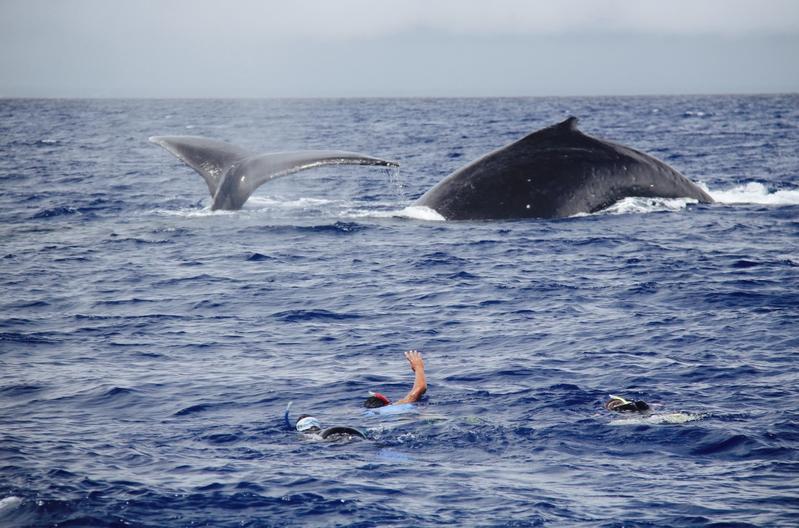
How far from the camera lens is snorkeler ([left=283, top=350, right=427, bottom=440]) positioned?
34.2ft

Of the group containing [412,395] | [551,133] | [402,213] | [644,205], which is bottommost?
[412,395]

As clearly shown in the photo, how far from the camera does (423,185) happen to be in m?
32.9

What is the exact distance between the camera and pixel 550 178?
20797mm

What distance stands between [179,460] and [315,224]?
44.4ft

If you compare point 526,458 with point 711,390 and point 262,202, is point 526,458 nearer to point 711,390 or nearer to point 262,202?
point 711,390

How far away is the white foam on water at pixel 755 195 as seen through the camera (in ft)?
85.5

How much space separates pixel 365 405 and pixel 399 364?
1892 mm

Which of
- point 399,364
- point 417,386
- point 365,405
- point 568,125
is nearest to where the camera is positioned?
point 365,405

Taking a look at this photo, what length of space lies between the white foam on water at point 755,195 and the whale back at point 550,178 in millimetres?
5258

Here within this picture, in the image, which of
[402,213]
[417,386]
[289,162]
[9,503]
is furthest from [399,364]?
[402,213]

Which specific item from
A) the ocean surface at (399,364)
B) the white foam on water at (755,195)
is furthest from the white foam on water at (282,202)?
the white foam on water at (755,195)

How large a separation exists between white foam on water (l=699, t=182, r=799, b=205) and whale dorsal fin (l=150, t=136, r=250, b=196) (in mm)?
12041

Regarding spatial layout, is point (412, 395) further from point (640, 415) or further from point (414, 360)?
point (640, 415)

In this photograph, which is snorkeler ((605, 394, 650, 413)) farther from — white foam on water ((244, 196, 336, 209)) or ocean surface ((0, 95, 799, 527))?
white foam on water ((244, 196, 336, 209))
